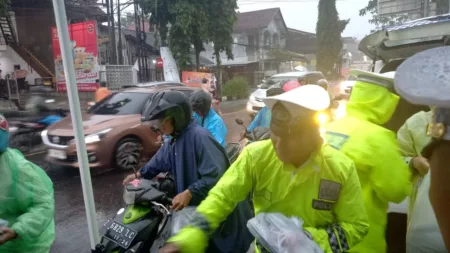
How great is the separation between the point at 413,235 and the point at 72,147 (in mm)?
6175

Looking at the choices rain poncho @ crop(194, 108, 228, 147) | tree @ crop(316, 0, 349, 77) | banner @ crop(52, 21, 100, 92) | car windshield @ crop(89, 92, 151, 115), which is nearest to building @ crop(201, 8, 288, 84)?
tree @ crop(316, 0, 349, 77)

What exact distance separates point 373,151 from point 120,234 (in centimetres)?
163

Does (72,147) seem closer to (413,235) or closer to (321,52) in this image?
(413,235)

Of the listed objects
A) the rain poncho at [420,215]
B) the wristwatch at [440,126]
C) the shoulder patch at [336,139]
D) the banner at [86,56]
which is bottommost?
the rain poncho at [420,215]

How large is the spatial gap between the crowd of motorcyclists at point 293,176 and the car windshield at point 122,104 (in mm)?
5164

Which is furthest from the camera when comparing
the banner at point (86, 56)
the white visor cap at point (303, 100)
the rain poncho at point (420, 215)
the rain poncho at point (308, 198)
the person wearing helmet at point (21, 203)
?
the banner at point (86, 56)

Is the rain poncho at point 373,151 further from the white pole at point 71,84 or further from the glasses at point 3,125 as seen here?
the glasses at point 3,125

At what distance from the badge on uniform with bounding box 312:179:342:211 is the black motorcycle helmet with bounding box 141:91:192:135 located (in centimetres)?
126

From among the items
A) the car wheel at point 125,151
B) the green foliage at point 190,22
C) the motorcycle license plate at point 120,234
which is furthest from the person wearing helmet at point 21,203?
the green foliage at point 190,22

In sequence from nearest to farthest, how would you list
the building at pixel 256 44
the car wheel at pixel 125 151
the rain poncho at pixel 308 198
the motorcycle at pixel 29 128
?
the rain poncho at pixel 308 198 < the car wheel at pixel 125 151 < the motorcycle at pixel 29 128 < the building at pixel 256 44

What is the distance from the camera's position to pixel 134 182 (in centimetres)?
256

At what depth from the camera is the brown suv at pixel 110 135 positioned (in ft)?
22.5

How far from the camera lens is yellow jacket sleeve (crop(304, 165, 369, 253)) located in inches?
59.6

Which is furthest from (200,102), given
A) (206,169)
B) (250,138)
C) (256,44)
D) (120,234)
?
(256,44)
